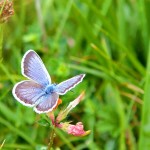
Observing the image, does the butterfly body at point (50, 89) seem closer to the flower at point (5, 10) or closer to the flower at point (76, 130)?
the flower at point (76, 130)

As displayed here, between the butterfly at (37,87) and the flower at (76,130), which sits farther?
the flower at (76,130)

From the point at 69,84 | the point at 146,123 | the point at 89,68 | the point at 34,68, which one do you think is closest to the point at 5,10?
the point at 34,68

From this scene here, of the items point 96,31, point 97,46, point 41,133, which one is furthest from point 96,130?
point 96,31

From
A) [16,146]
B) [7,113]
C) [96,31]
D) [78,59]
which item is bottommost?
[16,146]

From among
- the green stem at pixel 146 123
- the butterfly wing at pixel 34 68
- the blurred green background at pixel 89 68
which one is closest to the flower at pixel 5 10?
the butterfly wing at pixel 34 68

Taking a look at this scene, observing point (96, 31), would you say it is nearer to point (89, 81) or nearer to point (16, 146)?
point (89, 81)

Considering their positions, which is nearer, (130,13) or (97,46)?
(97,46)

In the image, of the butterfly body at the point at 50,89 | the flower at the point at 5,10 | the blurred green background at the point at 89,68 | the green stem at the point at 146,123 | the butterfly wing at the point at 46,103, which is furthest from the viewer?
the blurred green background at the point at 89,68
